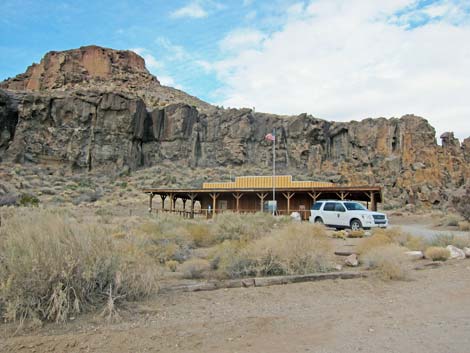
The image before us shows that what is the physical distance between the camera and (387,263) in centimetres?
943

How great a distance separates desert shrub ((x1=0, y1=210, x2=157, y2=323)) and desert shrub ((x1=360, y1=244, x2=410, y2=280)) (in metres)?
5.36

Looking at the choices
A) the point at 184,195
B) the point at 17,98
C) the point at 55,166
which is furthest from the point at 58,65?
the point at 184,195

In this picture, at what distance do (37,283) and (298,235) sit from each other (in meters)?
6.24

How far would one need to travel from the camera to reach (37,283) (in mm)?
5738

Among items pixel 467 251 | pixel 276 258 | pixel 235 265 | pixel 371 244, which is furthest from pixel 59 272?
pixel 467 251

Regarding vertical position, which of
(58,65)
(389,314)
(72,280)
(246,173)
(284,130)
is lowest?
(389,314)

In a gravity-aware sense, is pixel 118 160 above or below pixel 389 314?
above

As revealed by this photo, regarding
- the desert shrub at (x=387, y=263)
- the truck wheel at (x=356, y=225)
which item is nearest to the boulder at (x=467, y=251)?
the desert shrub at (x=387, y=263)

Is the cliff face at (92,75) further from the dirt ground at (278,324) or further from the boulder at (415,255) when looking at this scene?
the dirt ground at (278,324)

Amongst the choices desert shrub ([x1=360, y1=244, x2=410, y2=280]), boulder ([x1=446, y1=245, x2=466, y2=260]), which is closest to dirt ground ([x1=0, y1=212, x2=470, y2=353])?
desert shrub ([x1=360, y1=244, x2=410, y2=280])

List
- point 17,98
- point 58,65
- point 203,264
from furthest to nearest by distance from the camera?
point 58,65
point 17,98
point 203,264

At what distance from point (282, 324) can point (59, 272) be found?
338 cm

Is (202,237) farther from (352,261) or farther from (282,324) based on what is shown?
(282,324)

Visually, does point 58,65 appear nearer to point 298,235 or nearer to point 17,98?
point 17,98
